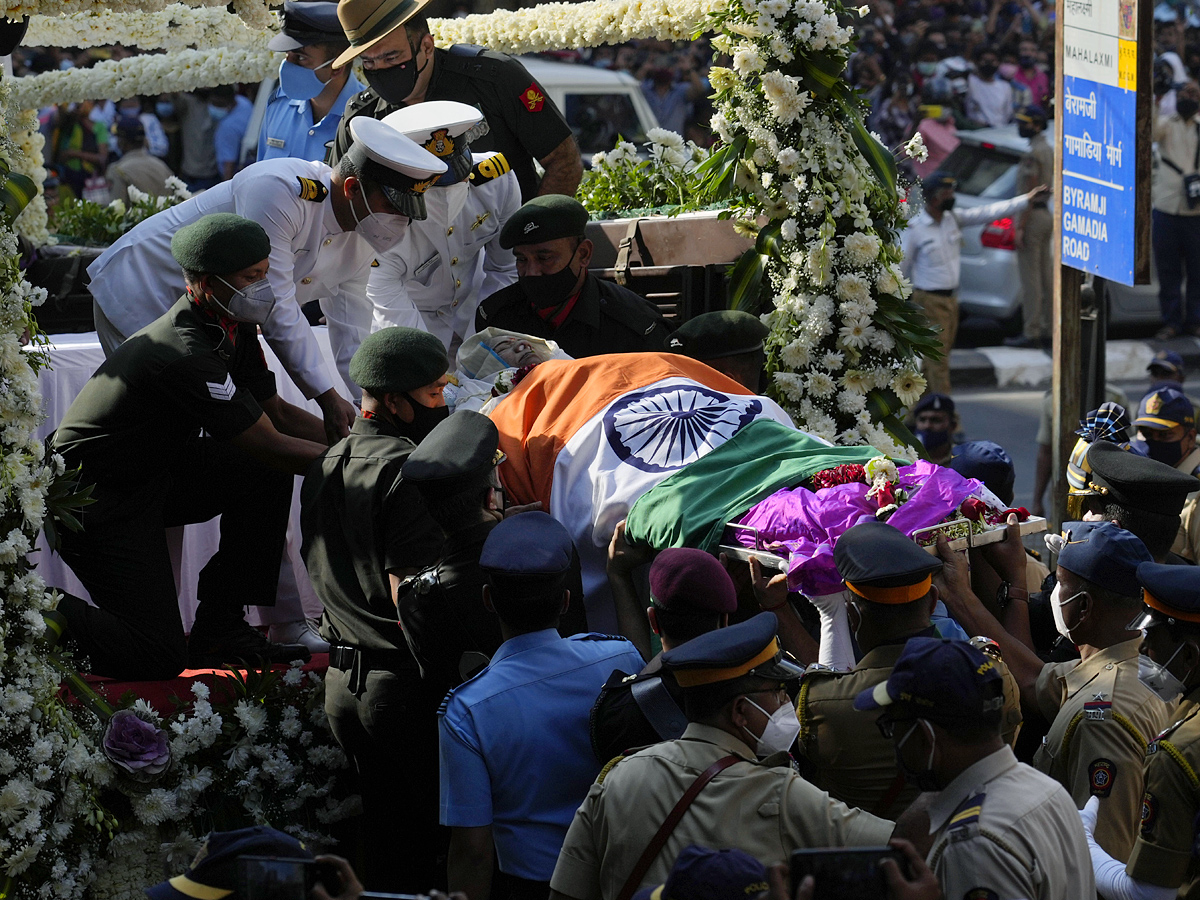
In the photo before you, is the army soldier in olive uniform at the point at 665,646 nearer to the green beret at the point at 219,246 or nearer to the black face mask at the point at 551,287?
the green beret at the point at 219,246

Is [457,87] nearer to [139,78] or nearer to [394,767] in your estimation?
[139,78]

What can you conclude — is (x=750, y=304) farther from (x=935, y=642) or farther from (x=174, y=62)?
(x=174, y=62)

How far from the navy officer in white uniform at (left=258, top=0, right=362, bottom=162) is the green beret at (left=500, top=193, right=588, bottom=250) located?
199 centimetres

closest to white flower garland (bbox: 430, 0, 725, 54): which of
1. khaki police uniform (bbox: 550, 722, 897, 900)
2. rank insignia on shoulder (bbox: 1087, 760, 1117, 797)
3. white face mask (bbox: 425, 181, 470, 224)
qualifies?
white face mask (bbox: 425, 181, 470, 224)

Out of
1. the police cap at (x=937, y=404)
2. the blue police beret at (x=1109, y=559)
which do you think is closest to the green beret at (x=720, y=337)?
the blue police beret at (x=1109, y=559)

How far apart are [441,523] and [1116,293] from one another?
→ 438 inches

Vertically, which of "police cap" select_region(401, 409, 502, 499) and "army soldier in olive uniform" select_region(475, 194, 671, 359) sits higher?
"police cap" select_region(401, 409, 502, 499)

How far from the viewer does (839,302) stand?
5.77 metres

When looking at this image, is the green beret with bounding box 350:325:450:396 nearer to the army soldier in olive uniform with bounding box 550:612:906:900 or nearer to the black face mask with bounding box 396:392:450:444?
the black face mask with bounding box 396:392:450:444

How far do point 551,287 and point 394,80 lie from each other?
1.31 metres

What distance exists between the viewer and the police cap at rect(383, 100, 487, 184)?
17.8 feet

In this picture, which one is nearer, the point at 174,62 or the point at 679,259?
the point at 679,259

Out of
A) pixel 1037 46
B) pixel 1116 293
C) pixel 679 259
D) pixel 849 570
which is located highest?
pixel 849 570

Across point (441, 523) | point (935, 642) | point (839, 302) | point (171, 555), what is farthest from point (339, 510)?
point (839, 302)
